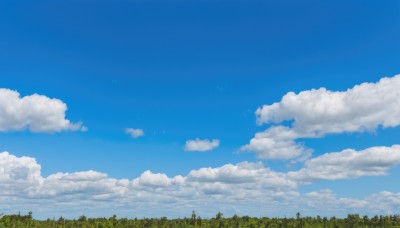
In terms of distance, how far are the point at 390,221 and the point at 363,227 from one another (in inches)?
93.1

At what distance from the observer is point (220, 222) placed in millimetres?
32250

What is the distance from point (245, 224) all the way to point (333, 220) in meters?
7.21

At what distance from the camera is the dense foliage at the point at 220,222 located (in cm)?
3169

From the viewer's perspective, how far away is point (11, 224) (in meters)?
32.3

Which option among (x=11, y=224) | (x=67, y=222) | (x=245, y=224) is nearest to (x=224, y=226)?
(x=245, y=224)

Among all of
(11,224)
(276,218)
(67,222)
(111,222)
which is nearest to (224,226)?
(276,218)

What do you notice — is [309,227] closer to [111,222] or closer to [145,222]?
[145,222]

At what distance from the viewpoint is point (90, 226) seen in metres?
30.9

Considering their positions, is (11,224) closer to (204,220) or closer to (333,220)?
(204,220)

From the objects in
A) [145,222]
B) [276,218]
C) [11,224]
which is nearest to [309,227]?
[276,218]

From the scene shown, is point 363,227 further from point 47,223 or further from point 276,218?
point 47,223

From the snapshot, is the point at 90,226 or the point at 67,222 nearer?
the point at 90,226

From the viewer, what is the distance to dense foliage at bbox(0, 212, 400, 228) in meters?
31.7

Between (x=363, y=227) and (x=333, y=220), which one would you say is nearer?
(x=363, y=227)
